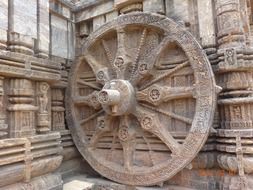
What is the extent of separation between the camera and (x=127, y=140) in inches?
133

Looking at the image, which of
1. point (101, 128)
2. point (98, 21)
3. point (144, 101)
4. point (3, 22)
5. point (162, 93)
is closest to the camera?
point (3, 22)

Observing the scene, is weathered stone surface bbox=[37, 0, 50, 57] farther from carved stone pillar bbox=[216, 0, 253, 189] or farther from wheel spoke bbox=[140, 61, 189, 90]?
carved stone pillar bbox=[216, 0, 253, 189]

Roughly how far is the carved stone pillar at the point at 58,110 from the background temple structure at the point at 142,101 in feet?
0.06

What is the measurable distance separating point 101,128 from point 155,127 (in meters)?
0.96

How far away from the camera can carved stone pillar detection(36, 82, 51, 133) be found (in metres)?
3.18

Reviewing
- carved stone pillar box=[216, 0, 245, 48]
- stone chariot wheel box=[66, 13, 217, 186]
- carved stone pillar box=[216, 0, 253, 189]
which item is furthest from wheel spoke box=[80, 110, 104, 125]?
carved stone pillar box=[216, 0, 245, 48]

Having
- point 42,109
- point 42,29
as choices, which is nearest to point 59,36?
point 42,29

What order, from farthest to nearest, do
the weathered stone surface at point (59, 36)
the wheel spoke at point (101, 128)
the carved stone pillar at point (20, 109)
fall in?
the weathered stone surface at point (59, 36), the wheel spoke at point (101, 128), the carved stone pillar at point (20, 109)

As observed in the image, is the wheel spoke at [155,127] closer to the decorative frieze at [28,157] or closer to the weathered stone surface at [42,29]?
the decorative frieze at [28,157]

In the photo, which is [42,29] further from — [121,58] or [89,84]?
[121,58]

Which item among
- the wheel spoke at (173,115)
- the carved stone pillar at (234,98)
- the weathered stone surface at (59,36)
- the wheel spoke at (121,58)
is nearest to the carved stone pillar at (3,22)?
the weathered stone surface at (59,36)

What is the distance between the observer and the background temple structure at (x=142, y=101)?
2.81m

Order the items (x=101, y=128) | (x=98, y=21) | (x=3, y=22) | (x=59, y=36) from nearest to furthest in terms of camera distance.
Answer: (x=3, y=22) → (x=101, y=128) → (x=59, y=36) → (x=98, y=21)

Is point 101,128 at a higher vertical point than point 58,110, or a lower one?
lower
